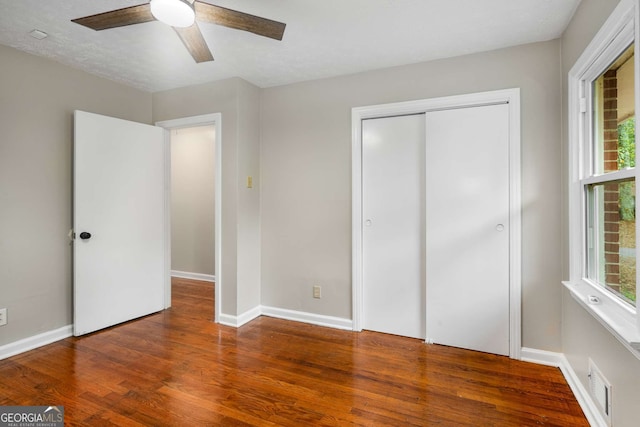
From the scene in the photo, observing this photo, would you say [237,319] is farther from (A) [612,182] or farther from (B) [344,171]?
(A) [612,182]

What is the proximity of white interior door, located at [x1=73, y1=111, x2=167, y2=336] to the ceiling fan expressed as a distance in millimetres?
1447

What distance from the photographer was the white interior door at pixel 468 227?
2533 mm

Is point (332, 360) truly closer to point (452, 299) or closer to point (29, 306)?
point (452, 299)

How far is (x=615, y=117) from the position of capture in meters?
1.73

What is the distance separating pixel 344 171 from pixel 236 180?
1.03 m

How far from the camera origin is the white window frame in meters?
1.41

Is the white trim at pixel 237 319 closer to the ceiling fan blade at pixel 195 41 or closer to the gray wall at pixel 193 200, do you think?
the gray wall at pixel 193 200

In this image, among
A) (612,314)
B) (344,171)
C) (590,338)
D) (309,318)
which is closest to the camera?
(612,314)

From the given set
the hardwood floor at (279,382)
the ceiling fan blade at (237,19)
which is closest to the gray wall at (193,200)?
the hardwood floor at (279,382)

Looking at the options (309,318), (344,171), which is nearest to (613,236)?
(344,171)

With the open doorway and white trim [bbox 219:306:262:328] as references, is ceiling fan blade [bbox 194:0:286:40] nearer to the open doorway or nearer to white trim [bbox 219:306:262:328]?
white trim [bbox 219:306:262:328]

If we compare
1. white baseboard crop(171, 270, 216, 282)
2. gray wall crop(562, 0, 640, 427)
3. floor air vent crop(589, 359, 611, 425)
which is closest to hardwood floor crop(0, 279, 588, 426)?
floor air vent crop(589, 359, 611, 425)

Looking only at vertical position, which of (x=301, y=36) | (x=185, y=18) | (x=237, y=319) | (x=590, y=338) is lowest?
(x=237, y=319)

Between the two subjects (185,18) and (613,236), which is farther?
(613,236)
